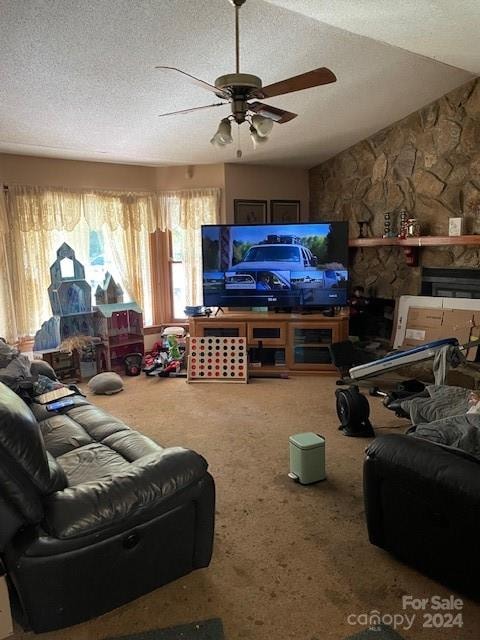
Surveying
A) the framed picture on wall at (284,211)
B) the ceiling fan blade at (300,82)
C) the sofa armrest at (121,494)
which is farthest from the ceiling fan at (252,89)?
the framed picture on wall at (284,211)

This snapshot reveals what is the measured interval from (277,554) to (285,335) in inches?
117

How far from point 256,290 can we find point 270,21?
2.73 metres

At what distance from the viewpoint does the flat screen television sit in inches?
195

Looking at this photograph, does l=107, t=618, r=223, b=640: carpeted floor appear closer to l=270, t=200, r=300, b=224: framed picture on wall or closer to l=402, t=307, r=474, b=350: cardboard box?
l=402, t=307, r=474, b=350: cardboard box

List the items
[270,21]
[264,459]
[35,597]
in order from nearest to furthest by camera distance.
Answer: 1. [35,597]
2. [270,21]
3. [264,459]

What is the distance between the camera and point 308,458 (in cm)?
282

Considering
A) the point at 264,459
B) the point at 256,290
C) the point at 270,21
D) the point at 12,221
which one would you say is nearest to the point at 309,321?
the point at 256,290

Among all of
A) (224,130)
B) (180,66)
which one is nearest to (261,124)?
(224,130)

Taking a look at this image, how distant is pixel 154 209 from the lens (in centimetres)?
577

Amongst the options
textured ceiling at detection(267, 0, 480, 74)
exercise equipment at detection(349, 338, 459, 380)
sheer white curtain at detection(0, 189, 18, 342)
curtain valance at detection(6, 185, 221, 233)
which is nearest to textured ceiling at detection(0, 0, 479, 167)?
textured ceiling at detection(267, 0, 480, 74)

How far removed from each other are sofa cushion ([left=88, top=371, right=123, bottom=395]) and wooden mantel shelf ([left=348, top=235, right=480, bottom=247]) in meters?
2.84

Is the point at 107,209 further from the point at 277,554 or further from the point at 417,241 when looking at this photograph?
the point at 277,554

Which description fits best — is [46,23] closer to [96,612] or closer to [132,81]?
[132,81]

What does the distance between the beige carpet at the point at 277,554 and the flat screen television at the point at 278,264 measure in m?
1.50
